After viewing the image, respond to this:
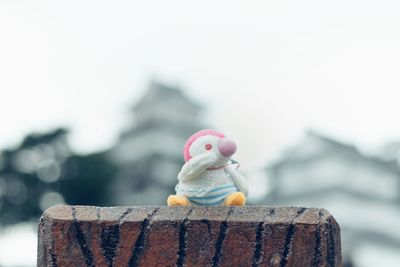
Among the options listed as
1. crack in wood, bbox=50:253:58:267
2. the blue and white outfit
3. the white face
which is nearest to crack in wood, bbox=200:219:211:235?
crack in wood, bbox=50:253:58:267

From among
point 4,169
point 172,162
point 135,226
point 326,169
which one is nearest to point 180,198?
point 135,226

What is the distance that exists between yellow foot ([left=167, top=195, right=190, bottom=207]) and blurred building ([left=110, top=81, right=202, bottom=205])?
31.7 m

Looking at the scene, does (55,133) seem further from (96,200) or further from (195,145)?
(195,145)

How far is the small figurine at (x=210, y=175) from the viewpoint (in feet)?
9.47

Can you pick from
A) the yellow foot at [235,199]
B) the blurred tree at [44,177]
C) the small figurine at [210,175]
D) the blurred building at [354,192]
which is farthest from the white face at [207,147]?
the blurred building at [354,192]

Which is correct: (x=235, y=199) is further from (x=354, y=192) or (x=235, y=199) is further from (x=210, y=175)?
(x=354, y=192)

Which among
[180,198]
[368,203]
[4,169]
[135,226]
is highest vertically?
[368,203]

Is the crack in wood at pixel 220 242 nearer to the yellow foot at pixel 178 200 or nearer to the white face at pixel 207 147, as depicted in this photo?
the yellow foot at pixel 178 200

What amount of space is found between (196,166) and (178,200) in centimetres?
16

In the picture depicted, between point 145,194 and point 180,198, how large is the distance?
32.0m

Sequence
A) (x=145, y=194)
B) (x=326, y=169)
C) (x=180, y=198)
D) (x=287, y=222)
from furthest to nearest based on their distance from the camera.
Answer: (x=145, y=194) → (x=326, y=169) → (x=180, y=198) → (x=287, y=222)

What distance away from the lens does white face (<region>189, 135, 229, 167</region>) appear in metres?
2.99

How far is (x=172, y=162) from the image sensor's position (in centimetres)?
3606

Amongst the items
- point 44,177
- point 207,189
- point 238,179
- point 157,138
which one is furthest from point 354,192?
point 207,189
